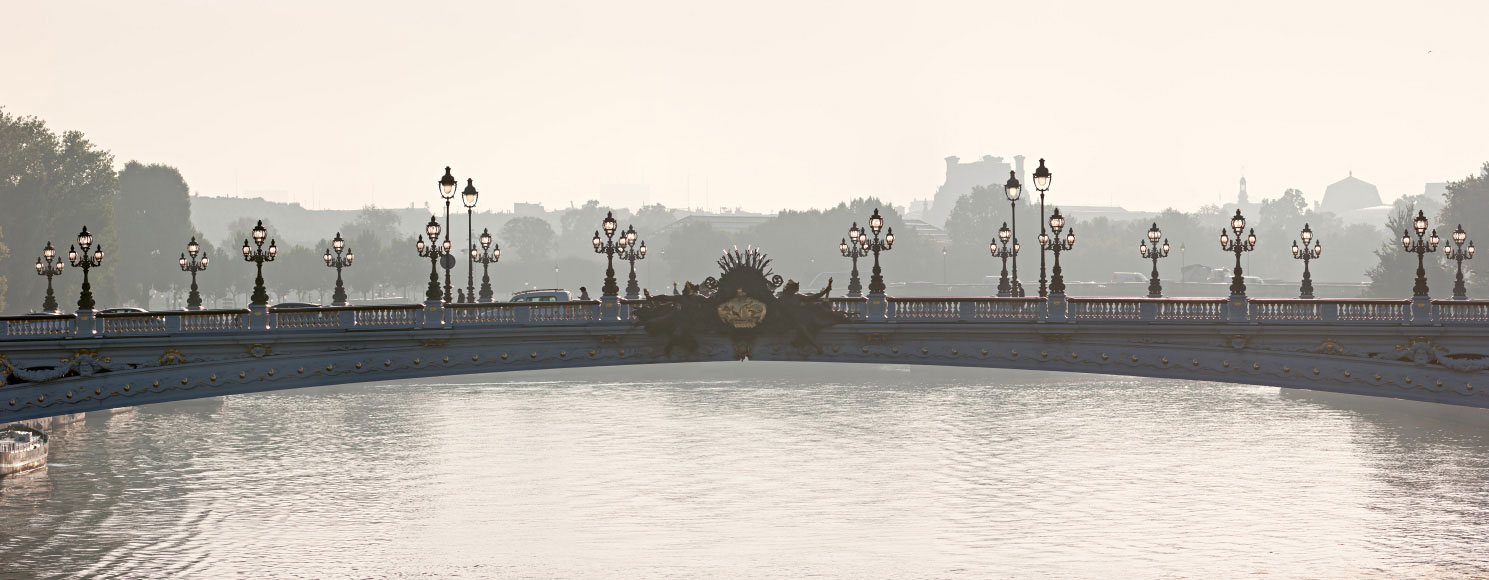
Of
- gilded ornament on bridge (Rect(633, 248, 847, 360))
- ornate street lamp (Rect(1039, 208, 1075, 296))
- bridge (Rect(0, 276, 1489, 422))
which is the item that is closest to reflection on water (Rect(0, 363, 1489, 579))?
bridge (Rect(0, 276, 1489, 422))

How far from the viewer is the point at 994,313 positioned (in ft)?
168

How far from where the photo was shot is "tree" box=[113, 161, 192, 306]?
135875 mm

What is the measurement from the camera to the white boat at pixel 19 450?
237 ft

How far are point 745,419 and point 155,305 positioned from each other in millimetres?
109405

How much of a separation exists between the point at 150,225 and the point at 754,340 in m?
101

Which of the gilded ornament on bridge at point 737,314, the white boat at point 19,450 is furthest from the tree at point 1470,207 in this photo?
the white boat at point 19,450

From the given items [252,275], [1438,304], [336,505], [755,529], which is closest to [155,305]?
[252,275]

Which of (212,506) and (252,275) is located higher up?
(252,275)

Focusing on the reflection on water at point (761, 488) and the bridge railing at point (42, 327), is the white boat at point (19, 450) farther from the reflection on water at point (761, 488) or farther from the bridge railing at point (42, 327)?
the bridge railing at point (42, 327)

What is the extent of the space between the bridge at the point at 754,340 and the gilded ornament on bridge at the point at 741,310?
0.14ft

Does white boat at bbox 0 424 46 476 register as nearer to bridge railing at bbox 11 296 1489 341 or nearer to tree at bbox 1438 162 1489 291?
bridge railing at bbox 11 296 1489 341

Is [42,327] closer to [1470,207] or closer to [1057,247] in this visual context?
[1057,247]

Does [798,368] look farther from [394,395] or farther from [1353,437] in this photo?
[1353,437]

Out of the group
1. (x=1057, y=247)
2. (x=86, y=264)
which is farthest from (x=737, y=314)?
(x=86, y=264)
